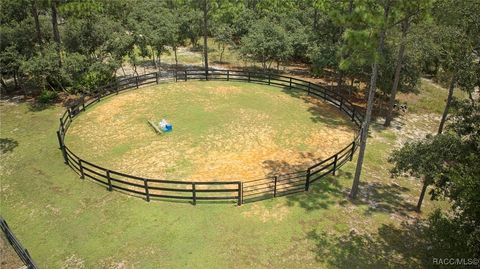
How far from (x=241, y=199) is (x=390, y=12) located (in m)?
9.76

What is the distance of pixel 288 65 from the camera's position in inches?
1596

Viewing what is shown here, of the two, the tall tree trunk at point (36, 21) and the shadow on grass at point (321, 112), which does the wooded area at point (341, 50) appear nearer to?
the tall tree trunk at point (36, 21)

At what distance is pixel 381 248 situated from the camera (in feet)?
44.3

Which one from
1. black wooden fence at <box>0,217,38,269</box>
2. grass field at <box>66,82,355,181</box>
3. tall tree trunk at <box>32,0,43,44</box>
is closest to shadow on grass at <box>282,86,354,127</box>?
grass field at <box>66,82,355,181</box>

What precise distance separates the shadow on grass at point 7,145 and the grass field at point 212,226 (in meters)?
2.29

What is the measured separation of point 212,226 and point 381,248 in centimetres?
664

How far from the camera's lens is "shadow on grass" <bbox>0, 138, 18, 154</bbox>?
67.3 ft

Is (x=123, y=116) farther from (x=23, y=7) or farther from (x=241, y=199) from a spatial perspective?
(x=23, y=7)

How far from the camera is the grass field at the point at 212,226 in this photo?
13000mm

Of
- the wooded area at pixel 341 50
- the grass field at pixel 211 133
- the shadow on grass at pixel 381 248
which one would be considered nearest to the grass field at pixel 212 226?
the shadow on grass at pixel 381 248

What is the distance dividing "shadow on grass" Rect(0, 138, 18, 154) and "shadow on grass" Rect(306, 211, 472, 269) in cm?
1767

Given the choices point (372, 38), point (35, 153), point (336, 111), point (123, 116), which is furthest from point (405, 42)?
point (35, 153)

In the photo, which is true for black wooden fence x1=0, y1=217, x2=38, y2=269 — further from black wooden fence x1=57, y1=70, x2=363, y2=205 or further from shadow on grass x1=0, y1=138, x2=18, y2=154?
shadow on grass x1=0, y1=138, x2=18, y2=154

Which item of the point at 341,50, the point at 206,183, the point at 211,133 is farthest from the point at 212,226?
the point at 341,50
